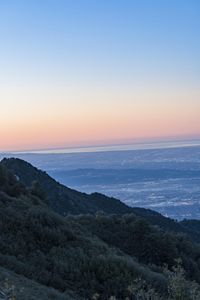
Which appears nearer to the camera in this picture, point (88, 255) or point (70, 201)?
point (88, 255)

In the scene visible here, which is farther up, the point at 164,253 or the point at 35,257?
the point at 35,257

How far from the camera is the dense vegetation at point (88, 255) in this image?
38.3 feet

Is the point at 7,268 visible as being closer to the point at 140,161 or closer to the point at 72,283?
the point at 72,283

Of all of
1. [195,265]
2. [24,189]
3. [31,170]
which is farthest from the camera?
[31,170]

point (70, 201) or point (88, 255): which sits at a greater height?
point (88, 255)

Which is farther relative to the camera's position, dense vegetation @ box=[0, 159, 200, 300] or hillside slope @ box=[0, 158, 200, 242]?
hillside slope @ box=[0, 158, 200, 242]

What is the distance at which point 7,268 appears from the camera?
12.5m

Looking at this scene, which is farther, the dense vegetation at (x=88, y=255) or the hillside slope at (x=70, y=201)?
the hillside slope at (x=70, y=201)

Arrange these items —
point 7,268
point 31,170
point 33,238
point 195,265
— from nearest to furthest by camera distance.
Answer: point 7,268 → point 33,238 → point 195,265 → point 31,170

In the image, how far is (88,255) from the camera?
1559cm

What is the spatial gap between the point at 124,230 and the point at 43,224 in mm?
8538

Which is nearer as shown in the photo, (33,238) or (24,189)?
(33,238)

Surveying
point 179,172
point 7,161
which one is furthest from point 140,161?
point 7,161

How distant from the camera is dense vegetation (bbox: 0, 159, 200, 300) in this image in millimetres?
11664
